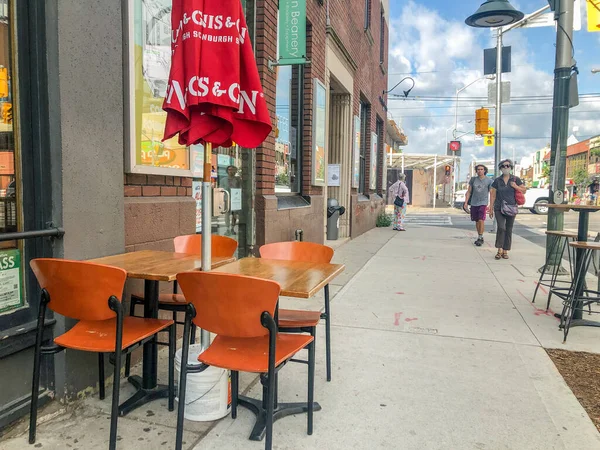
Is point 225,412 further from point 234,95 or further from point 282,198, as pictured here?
point 282,198

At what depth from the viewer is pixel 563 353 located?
4047mm

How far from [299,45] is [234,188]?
7.07ft

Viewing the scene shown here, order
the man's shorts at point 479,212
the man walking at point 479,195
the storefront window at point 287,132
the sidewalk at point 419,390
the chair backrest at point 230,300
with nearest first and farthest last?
the chair backrest at point 230,300, the sidewalk at point 419,390, the storefront window at point 287,132, the man walking at point 479,195, the man's shorts at point 479,212

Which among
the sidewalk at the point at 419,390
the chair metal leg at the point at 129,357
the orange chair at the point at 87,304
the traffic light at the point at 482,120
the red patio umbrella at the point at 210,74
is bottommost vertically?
the sidewalk at the point at 419,390

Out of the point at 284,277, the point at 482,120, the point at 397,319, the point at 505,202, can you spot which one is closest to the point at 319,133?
the point at 505,202

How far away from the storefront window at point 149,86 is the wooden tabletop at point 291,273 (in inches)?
47.1

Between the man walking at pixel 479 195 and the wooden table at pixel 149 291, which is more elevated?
the man walking at pixel 479 195

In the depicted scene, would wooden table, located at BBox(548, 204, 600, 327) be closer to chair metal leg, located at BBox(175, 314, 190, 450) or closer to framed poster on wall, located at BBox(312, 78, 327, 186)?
chair metal leg, located at BBox(175, 314, 190, 450)

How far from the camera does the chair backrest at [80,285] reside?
2316 millimetres

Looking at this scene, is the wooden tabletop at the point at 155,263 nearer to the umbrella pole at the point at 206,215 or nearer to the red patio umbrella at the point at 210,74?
the umbrella pole at the point at 206,215

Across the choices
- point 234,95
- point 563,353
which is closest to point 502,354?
point 563,353

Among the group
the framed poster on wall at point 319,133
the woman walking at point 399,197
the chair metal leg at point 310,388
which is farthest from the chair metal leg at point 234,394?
the woman walking at point 399,197

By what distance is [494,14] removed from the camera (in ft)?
24.5

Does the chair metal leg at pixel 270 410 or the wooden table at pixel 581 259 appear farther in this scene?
the wooden table at pixel 581 259
